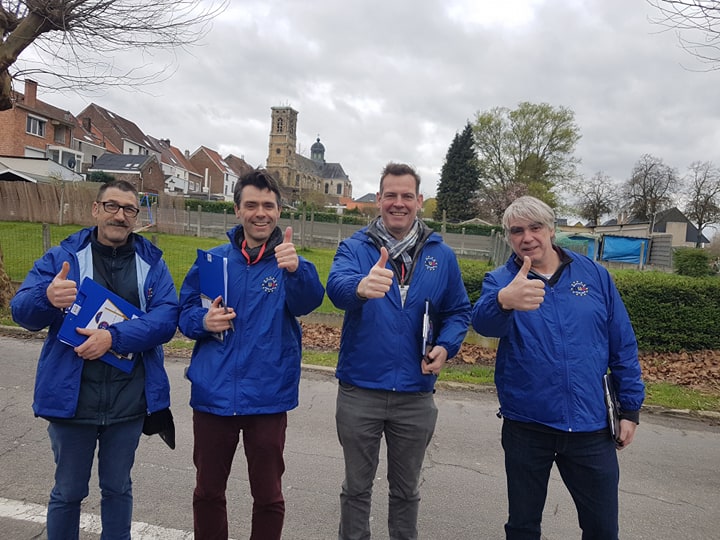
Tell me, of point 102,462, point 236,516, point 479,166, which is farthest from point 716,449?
point 479,166

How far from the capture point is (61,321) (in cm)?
247

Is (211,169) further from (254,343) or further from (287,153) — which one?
(254,343)

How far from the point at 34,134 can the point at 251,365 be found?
144 feet

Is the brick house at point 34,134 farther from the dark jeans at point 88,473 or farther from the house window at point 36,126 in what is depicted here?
the dark jeans at point 88,473

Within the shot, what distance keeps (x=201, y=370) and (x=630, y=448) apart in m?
4.41

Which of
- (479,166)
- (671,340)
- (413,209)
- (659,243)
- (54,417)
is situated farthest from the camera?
(479,166)

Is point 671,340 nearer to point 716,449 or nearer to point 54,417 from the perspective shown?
point 716,449

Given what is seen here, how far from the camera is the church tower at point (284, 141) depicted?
349 feet

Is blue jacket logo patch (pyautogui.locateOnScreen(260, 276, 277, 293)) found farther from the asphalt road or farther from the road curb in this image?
the road curb

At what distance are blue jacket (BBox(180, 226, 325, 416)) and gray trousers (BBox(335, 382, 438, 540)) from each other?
38 centimetres

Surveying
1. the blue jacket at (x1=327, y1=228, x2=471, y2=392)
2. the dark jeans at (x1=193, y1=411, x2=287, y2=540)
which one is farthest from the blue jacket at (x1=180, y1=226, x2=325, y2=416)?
the blue jacket at (x1=327, y1=228, x2=471, y2=392)

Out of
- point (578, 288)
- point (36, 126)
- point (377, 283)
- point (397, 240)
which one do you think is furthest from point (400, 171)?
point (36, 126)

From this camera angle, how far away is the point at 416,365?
2.60 meters

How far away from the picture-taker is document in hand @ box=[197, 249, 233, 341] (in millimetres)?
2521
